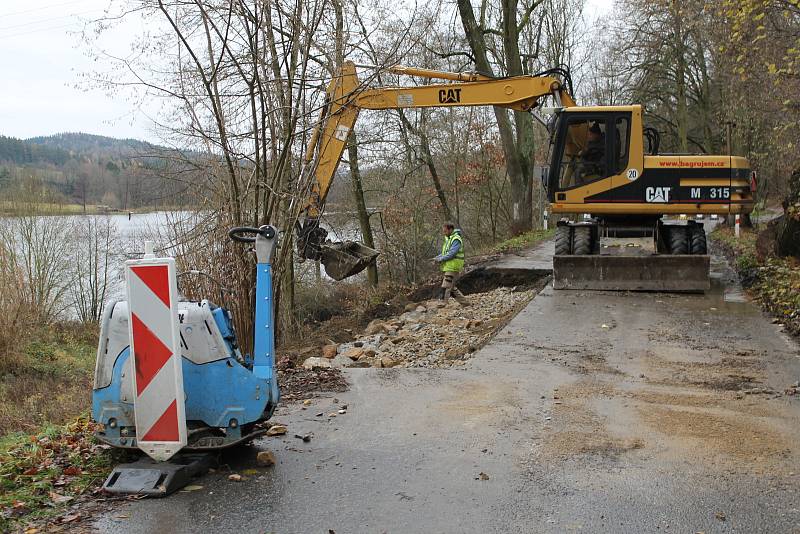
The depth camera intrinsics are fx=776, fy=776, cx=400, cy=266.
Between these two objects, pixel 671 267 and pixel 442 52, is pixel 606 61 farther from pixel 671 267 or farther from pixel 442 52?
pixel 671 267

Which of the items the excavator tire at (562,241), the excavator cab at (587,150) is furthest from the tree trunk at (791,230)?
the excavator tire at (562,241)

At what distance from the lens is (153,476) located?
16.1ft

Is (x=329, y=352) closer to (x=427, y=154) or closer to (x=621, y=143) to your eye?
(x=621, y=143)

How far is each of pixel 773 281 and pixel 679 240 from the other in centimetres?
186

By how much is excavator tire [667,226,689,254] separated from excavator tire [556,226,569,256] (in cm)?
202

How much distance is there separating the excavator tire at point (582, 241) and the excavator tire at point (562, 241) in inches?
5.6

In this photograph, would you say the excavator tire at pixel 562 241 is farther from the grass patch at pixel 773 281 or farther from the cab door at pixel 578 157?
the grass patch at pixel 773 281

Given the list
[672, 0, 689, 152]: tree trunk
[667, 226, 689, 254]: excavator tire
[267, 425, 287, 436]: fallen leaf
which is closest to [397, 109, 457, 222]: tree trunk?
[672, 0, 689, 152]: tree trunk

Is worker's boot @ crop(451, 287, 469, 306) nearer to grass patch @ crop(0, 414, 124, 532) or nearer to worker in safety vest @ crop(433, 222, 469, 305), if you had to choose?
worker in safety vest @ crop(433, 222, 469, 305)

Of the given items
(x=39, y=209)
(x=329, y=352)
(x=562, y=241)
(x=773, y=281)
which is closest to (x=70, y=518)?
(x=329, y=352)

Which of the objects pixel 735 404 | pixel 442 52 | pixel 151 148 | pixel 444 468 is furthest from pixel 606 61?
pixel 444 468

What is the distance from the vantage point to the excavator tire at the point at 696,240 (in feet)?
48.9

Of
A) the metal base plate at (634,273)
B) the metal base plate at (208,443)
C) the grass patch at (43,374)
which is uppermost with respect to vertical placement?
the metal base plate at (634,273)

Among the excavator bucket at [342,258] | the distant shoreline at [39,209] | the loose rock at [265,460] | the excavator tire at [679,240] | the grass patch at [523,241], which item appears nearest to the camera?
the loose rock at [265,460]
